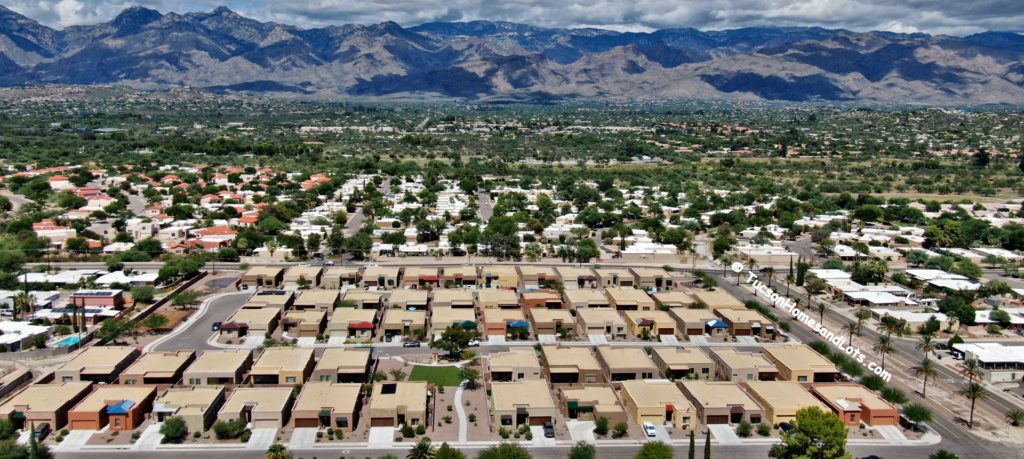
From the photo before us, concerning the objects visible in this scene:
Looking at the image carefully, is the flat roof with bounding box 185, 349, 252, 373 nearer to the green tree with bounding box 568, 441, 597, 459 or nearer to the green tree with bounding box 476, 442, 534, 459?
the green tree with bounding box 476, 442, 534, 459

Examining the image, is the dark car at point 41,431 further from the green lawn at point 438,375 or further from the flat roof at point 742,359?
the flat roof at point 742,359

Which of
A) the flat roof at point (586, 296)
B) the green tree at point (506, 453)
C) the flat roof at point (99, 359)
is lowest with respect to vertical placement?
the green tree at point (506, 453)

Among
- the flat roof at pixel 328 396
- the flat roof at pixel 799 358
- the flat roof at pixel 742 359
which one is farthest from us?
the flat roof at pixel 742 359

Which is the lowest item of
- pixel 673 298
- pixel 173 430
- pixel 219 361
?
pixel 173 430

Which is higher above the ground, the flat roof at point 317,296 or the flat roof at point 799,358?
the flat roof at point 317,296

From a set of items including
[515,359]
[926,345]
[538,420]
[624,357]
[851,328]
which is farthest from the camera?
[851,328]

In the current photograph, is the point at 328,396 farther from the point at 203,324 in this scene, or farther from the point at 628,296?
the point at 628,296

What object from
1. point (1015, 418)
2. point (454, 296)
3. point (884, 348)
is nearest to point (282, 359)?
point (454, 296)

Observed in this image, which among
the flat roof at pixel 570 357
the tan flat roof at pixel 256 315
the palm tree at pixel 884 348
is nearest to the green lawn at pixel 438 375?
the flat roof at pixel 570 357
